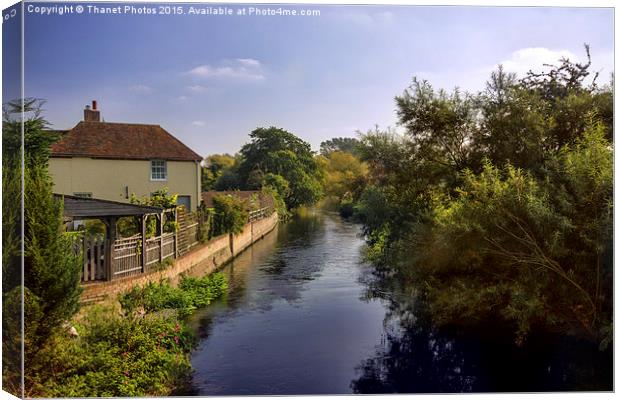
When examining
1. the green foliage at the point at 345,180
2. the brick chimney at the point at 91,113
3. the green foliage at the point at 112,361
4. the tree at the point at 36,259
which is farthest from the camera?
the green foliage at the point at 345,180

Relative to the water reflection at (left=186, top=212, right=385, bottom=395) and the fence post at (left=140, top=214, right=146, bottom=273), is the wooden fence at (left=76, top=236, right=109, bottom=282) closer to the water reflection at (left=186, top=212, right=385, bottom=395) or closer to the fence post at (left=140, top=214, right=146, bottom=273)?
the fence post at (left=140, top=214, right=146, bottom=273)

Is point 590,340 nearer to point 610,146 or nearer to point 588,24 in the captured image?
point 610,146

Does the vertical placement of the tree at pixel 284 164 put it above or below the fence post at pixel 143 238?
above

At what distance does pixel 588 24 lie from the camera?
338 inches

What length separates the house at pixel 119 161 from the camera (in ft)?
28.6

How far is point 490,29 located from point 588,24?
139 cm

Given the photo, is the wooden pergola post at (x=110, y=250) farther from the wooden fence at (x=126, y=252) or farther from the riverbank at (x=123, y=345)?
the riverbank at (x=123, y=345)

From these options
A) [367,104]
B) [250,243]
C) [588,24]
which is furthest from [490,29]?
[250,243]

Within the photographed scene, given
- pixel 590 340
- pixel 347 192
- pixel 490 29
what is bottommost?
pixel 590 340

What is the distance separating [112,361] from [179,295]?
114 inches

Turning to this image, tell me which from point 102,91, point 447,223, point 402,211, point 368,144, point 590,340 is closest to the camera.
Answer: point 102,91

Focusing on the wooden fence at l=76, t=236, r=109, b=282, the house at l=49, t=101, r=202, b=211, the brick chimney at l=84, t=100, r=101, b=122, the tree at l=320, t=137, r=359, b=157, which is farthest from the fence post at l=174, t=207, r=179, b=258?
the tree at l=320, t=137, r=359, b=157

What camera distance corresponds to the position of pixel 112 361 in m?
8.38

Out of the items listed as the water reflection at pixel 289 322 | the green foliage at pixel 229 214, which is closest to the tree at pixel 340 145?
the green foliage at pixel 229 214
